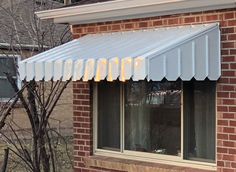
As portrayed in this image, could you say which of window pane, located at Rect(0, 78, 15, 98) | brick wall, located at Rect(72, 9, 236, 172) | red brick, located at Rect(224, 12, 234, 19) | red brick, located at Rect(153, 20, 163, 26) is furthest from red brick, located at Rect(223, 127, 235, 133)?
window pane, located at Rect(0, 78, 15, 98)

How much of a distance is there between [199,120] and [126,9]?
162 centimetres

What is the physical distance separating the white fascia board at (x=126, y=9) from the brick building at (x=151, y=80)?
12 mm

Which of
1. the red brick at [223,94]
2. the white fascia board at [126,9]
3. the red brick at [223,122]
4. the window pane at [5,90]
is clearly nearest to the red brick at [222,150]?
the red brick at [223,122]

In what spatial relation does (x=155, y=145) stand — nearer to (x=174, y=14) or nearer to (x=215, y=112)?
(x=215, y=112)

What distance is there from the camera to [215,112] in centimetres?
616

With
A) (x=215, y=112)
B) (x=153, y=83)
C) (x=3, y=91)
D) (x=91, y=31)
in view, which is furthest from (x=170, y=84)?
(x=3, y=91)

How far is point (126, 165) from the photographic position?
6.90 metres

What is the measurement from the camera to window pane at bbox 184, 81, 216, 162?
246 inches

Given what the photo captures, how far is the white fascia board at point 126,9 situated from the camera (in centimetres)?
593

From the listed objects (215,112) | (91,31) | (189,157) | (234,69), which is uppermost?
(91,31)

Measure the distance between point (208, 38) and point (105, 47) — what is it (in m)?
1.29

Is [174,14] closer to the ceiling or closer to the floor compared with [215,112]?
closer to the ceiling

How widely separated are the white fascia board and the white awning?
22 cm

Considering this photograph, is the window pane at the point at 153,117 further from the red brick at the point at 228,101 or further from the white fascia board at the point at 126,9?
the white fascia board at the point at 126,9
